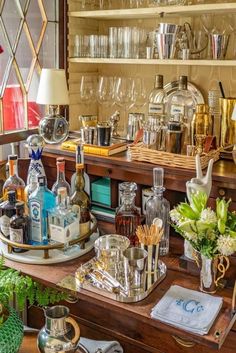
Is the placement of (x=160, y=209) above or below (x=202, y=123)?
below

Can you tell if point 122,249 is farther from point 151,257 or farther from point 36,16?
point 36,16

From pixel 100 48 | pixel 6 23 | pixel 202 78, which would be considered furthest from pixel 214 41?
pixel 6 23

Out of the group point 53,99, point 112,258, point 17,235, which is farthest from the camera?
point 53,99

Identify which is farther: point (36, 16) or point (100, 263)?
point (36, 16)

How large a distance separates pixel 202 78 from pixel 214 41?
0.26 m

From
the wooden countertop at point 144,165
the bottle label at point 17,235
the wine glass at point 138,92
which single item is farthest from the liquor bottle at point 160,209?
the wine glass at point 138,92

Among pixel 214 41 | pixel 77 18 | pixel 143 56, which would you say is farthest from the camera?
pixel 77 18

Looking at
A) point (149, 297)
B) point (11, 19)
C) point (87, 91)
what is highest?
point (11, 19)

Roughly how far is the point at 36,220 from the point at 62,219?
118 mm

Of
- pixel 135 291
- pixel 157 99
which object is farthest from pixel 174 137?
pixel 135 291

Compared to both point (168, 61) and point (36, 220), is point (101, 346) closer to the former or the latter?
point (36, 220)

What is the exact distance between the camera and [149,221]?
159 cm

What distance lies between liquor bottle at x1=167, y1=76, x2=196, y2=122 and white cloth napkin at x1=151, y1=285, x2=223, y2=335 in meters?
0.87

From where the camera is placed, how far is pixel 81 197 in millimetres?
1629
